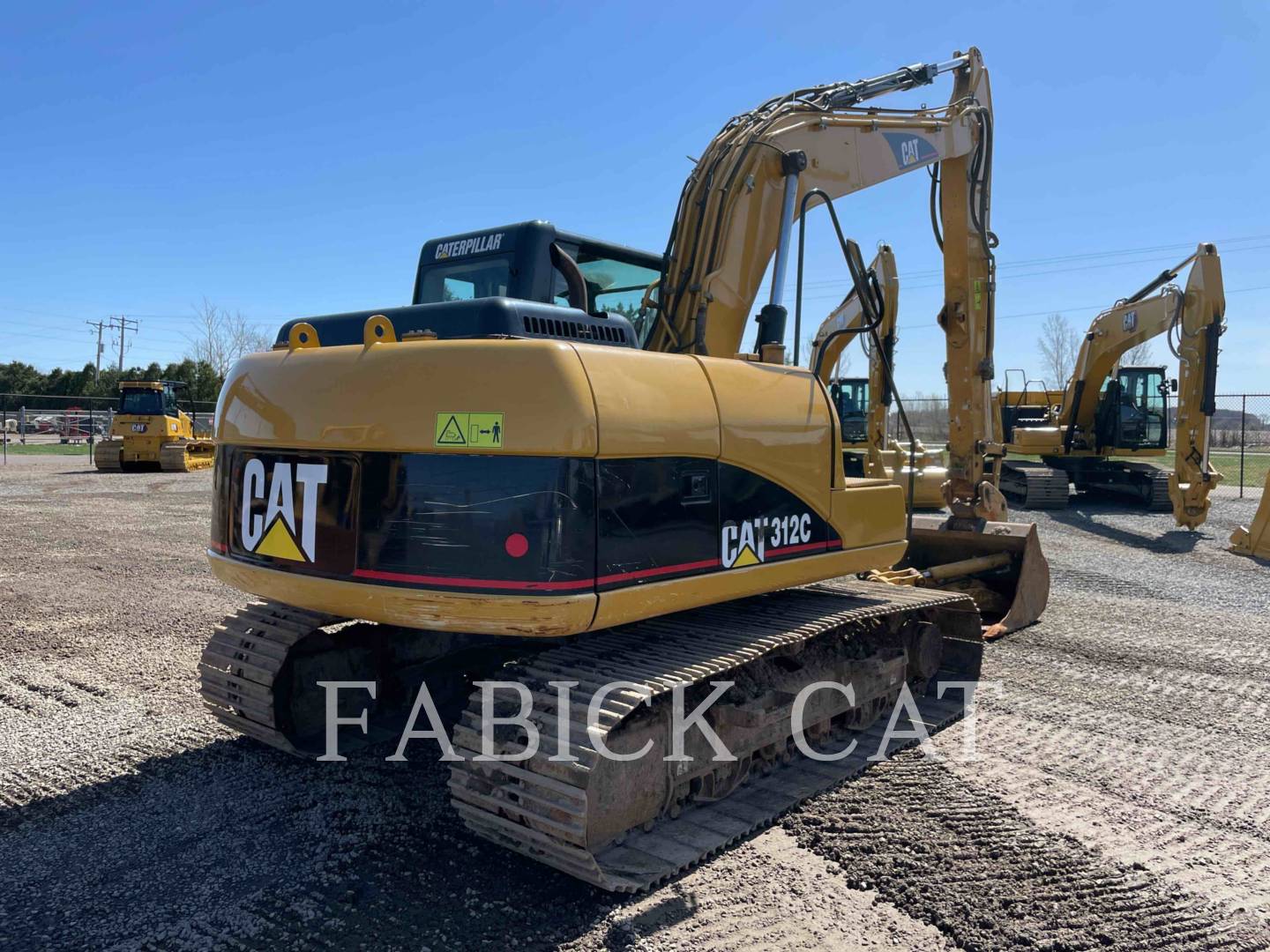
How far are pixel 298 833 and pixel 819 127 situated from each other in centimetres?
500

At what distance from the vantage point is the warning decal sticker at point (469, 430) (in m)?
3.27

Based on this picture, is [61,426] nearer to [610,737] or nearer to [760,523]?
[760,523]

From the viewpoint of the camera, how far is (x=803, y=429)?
435 centimetres

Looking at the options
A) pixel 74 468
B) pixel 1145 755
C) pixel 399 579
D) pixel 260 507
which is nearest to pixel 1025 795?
pixel 1145 755

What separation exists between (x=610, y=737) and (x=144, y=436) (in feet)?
81.7

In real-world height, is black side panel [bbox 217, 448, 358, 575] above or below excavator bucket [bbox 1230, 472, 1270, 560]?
above

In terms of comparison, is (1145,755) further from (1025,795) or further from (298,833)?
(298,833)

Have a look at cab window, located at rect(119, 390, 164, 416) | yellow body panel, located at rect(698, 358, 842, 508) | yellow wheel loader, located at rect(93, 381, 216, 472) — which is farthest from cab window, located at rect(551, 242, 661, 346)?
cab window, located at rect(119, 390, 164, 416)

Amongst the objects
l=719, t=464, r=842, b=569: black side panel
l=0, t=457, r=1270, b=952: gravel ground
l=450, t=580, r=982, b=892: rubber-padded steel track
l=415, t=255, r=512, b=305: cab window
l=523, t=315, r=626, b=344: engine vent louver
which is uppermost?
l=415, t=255, r=512, b=305: cab window

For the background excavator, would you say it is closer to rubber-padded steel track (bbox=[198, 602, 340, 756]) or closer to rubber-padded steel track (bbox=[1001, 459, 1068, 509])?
rubber-padded steel track (bbox=[1001, 459, 1068, 509])

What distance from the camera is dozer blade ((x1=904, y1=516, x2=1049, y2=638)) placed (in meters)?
7.29

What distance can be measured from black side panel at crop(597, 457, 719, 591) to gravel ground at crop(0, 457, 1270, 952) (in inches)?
43.6

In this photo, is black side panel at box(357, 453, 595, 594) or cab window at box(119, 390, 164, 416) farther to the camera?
cab window at box(119, 390, 164, 416)

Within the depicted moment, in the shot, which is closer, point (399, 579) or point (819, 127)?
point (399, 579)
